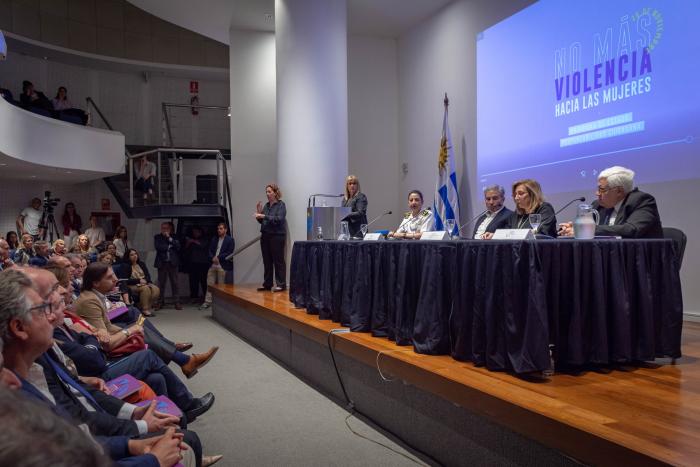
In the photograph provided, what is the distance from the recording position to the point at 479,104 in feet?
20.2

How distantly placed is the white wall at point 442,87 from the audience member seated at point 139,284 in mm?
3607

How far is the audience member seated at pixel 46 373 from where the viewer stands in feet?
4.72

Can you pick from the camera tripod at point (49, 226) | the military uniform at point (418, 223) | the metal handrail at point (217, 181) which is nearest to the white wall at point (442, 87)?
the military uniform at point (418, 223)

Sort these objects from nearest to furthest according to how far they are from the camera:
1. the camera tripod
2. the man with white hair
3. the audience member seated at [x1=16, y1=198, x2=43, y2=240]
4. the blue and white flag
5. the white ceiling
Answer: the man with white hair < the blue and white flag < the white ceiling < the audience member seated at [x1=16, y1=198, x2=43, y2=240] < the camera tripod

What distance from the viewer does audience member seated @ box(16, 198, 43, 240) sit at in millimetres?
9523

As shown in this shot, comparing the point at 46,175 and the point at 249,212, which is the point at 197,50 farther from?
the point at 249,212

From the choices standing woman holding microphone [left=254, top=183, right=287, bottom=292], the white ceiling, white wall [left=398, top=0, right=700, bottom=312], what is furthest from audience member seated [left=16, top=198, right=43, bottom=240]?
white wall [left=398, top=0, right=700, bottom=312]

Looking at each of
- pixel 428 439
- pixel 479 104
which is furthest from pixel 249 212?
pixel 428 439

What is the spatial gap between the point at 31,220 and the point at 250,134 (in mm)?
4332

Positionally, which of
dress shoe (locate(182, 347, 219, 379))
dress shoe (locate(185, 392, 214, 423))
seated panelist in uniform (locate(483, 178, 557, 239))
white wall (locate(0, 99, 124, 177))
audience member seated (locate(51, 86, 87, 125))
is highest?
audience member seated (locate(51, 86, 87, 125))

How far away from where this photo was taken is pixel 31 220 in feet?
31.7

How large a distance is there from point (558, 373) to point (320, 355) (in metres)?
1.60

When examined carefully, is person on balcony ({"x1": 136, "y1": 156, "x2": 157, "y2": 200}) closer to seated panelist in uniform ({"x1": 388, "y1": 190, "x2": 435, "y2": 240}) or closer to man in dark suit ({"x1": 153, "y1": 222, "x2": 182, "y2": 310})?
man in dark suit ({"x1": 153, "y1": 222, "x2": 182, "y2": 310})

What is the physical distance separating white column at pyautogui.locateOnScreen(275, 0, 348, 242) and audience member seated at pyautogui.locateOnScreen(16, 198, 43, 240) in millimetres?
5507
